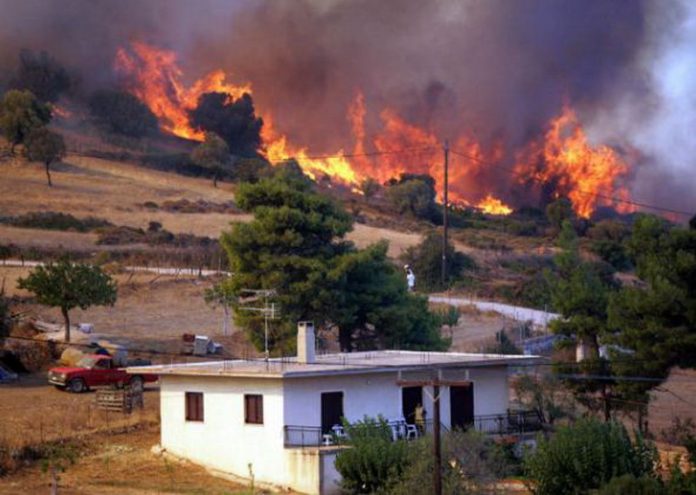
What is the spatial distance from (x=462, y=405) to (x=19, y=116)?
2765 inches

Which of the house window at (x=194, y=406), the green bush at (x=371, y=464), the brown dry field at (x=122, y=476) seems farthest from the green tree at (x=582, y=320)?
the brown dry field at (x=122, y=476)

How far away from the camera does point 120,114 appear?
417ft

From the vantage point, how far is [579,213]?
110875mm

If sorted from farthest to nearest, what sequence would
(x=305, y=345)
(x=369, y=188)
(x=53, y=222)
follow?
(x=369, y=188) < (x=53, y=222) < (x=305, y=345)

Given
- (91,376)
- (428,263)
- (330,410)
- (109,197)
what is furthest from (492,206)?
(330,410)

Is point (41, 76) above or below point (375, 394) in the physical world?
above

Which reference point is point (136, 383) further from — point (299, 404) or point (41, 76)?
point (41, 76)

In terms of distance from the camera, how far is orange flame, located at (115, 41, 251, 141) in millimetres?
136125

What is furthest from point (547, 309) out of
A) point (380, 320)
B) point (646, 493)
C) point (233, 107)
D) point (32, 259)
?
point (233, 107)

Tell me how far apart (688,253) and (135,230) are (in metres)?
46.7

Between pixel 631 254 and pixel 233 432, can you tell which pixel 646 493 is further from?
pixel 631 254

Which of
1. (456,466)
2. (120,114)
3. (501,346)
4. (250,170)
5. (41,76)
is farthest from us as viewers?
(120,114)

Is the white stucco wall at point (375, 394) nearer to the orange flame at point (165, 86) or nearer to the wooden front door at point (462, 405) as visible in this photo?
the wooden front door at point (462, 405)

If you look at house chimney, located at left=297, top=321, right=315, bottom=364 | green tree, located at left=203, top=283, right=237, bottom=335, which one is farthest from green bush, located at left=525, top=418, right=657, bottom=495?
green tree, located at left=203, top=283, right=237, bottom=335
